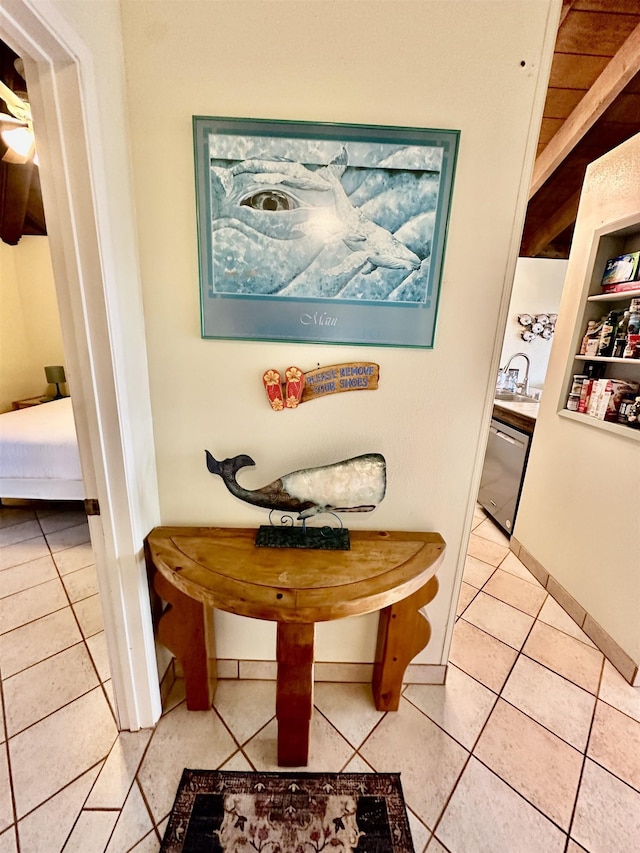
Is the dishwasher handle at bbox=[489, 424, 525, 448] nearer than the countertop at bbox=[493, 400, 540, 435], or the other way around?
the countertop at bbox=[493, 400, 540, 435]

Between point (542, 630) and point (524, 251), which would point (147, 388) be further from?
point (524, 251)

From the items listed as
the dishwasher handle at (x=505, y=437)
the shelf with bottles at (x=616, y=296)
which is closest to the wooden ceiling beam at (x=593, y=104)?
the shelf with bottles at (x=616, y=296)

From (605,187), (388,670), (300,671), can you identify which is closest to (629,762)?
(388,670)

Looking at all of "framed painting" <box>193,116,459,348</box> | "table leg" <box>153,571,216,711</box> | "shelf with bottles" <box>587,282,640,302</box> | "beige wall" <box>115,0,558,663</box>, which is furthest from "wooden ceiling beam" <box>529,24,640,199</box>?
"table leg" <box>153,571,216,711</box>

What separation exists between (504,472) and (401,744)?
6.69 ft

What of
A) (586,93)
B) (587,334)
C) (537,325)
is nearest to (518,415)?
(587,334)

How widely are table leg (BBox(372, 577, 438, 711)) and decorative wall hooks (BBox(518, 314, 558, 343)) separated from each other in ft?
Answer: 11.3

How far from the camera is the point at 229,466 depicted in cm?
125

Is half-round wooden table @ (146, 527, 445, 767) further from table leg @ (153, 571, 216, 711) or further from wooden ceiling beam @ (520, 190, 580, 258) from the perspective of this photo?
wooden ceiling beam @ (520, 190, 580, 258)

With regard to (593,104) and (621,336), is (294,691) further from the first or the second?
(593,104)

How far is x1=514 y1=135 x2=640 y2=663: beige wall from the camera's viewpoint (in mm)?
1689

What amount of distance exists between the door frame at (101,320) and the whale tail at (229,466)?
9.3 inches

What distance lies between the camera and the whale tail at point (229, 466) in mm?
1239

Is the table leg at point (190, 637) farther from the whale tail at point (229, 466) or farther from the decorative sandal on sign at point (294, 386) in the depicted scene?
the decorative sandal on sign at point (294, 386)
